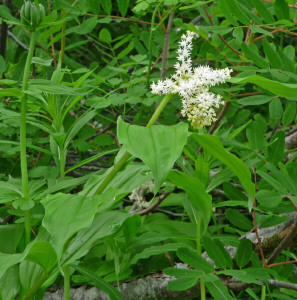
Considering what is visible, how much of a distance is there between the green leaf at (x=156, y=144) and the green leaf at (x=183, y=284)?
329mm

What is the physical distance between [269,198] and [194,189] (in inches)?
8.5

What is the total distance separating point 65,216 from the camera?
0.64 m

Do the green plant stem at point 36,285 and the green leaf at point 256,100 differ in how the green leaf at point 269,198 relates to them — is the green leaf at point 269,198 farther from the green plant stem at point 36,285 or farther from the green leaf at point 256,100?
the green plant stem at point 36,285

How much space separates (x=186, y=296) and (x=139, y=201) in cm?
29

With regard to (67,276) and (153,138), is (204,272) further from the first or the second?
(153,138)

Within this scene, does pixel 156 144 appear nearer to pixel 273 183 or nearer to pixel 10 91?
pixel 10 91

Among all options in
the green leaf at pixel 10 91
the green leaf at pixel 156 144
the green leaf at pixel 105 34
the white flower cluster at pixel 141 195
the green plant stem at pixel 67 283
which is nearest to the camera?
the green leaf at pixel 156 144

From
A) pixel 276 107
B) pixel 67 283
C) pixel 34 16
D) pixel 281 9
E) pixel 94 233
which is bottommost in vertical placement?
pixel 67 283

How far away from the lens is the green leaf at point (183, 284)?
85 centimetres

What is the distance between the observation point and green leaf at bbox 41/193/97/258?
612mm

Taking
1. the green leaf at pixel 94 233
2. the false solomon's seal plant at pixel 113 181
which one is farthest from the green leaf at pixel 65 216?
the green leaf at pixel 94 233

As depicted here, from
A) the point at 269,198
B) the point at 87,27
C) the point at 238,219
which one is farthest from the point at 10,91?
the point at 87,27

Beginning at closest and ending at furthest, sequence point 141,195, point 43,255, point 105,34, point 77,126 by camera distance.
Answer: point 43,255
point 77,126
point 141,195
point 105,34

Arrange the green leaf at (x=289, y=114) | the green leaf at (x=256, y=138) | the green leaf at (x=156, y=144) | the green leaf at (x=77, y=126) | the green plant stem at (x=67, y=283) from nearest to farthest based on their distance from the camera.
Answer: the green leaf at (x=156, y=144)
the green plant stem at (x=67, y=283)
the green leaf at (x=77, y=126)
the green leaf at (x=256, y=138)
the green leaf at (x=289, y=114)
